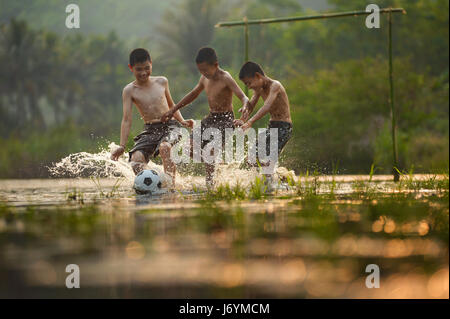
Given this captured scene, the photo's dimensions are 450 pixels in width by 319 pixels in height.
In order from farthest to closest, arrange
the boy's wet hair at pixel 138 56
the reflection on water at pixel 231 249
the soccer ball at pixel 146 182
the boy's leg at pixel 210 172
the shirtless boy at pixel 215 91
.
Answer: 1. the boy's leg at pixel 210 172
2. the shirtless boy at pixel 215 91
3. the boy's wet hair at pixel 138 56
4. the soccer ball at pixel 146 182
5. the reflection on water at pixel 231 249

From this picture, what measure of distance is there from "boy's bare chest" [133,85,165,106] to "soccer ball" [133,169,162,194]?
1036 millimetres

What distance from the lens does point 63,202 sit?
884 cm

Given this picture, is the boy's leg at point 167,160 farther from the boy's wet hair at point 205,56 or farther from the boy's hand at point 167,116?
the boy's wet hair at point 205,56

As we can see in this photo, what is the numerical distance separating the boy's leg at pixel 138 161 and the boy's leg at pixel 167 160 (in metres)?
0.28

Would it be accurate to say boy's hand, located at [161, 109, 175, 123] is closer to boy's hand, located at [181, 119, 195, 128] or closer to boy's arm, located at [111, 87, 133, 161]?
boy's hand, located at [181, 119, 195, 128]

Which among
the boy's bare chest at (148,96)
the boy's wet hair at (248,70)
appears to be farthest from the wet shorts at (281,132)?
the boy's bare chest at (148,96)

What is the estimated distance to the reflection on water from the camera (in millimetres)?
3650

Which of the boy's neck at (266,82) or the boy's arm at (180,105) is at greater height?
the boy's neck at (266,82)

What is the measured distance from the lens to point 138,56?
34.2 feet

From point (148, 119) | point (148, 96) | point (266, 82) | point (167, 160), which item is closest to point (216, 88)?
point (266, 82)

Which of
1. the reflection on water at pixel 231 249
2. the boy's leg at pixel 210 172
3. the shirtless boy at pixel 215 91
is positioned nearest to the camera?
the reflection on water at pixel 231 249

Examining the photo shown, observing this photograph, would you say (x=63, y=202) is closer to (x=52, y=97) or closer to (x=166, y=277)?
(x=166, y=277)

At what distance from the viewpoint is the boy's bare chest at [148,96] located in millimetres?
10727

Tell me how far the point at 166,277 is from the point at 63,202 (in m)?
5.18
